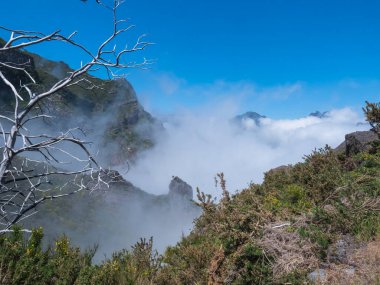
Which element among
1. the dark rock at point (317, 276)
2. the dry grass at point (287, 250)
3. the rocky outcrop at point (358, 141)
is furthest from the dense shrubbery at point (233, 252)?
the rocky outcrop at point (358, 141)

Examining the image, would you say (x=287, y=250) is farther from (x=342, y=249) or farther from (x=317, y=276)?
(x=342, y=249)

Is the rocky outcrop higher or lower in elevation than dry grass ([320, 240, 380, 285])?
higher

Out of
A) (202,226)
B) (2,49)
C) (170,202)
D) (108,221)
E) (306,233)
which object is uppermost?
(170,202)

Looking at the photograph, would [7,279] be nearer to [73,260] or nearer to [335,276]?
[73,260]

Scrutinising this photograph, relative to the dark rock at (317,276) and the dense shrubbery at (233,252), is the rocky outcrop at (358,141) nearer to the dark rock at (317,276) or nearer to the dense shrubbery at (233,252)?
the dense shrubbery at (233,252)

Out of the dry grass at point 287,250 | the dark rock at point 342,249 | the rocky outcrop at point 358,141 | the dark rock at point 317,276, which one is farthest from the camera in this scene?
the rocky outcrop at point 358,141

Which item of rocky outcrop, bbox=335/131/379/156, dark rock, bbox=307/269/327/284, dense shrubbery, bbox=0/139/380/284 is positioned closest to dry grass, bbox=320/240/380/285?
dark rock, bbox=307/269/327/284

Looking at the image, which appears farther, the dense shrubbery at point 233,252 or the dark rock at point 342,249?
the dark rock at point 342,249

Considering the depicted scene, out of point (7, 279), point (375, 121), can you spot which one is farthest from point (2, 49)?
point (375, 121)

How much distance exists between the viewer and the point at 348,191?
887 centimetres

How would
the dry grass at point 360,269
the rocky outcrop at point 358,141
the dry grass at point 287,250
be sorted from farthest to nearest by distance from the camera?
the rocky outcrop at point 358,141 → the dry grass at point 287,250 → the dry grass at point 360,269

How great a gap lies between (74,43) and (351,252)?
231 inches

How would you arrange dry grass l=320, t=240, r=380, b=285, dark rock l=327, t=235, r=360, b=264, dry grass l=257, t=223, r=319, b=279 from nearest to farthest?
dry grass l=320, t=240, r=380, b=285 → dry grass l=257, t=223, r=319, b=279 → dark rock l=327, t=235, r=360, b=264

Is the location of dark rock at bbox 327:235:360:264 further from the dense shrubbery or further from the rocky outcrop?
the rocky outcrop
